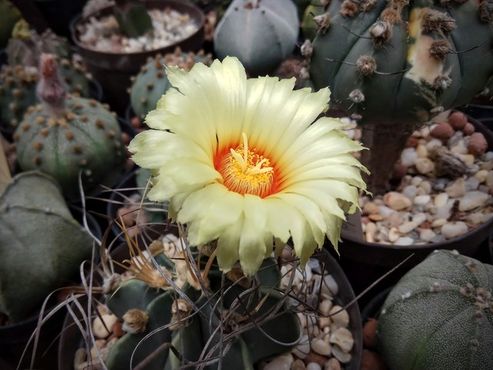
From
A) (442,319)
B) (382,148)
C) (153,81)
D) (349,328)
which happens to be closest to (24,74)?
(153,81)

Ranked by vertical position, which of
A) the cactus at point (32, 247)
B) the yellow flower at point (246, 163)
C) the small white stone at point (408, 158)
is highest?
the yellow flower at point (246, 163)

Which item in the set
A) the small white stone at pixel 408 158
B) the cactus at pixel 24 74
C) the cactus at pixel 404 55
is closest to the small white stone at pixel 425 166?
the small white stone at pixel 408 158

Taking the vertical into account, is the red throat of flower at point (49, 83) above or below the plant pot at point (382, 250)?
above

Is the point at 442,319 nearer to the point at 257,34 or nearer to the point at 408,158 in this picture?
the point at 408,158

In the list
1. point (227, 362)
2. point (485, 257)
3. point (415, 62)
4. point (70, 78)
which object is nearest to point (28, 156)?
point (70, 78)

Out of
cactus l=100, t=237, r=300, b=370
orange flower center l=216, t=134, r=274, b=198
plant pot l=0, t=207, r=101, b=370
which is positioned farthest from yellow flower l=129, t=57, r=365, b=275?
plant pot l=0, t=207, r=101, b=370

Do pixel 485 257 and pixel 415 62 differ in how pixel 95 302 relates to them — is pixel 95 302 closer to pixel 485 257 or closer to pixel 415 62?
pixel 415 62

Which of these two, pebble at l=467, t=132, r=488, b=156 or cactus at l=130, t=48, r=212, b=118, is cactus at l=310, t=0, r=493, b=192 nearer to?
pebble at l=467, t=132, r=488, b=156

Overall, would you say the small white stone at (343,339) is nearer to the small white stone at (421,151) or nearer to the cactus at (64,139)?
the small white stone at (421,151)
